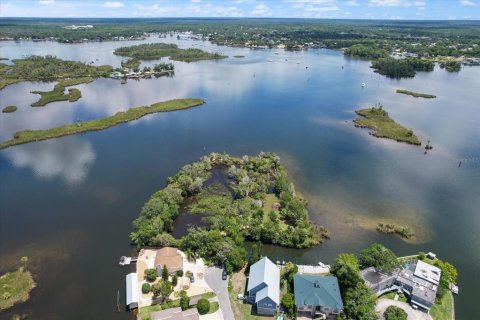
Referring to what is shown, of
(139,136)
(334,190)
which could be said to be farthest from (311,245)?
(139,136)

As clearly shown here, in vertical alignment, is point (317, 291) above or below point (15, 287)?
above

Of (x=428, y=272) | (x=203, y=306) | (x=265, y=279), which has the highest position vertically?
(x=265, y=279)

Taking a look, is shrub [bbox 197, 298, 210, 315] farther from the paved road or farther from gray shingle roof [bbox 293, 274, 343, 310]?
gray shingle roof [bbox 293, 274, 343, 310]

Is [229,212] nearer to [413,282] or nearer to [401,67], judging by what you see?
[413,282]

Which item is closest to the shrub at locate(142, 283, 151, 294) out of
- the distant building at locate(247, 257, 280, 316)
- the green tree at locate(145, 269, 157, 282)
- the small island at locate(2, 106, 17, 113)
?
the green tree at locate(145, 269, 157, 282)

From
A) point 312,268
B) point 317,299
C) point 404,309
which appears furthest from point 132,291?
point 404,309

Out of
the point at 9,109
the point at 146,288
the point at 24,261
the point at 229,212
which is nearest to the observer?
the point at 146,288

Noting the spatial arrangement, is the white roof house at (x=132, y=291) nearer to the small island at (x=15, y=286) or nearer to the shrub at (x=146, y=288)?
the shrub at (x=146, y=288)
